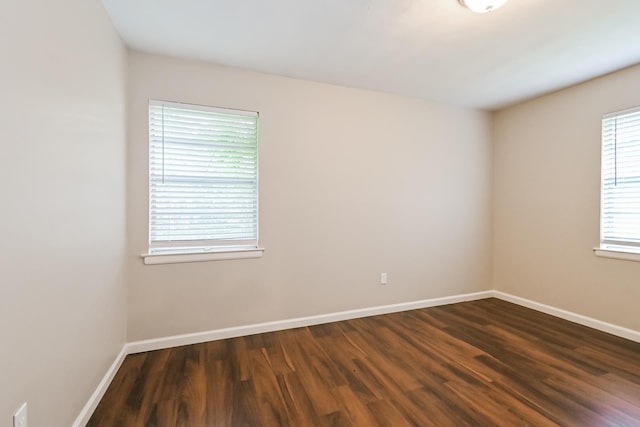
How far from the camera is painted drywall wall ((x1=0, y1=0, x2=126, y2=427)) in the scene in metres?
1.00

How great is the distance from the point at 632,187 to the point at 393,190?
86.9 inches

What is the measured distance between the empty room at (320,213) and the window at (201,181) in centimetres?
2

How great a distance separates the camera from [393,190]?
10.7 feet

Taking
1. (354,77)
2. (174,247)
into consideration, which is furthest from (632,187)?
(174,247)

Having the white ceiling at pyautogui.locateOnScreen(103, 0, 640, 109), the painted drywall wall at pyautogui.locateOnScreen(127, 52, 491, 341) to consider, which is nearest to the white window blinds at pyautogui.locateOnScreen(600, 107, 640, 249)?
the white ceiling at pyautogui.locateOnScreen(103, 0, 640, 109)

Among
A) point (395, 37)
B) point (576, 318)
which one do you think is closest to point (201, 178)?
point (395, 37)

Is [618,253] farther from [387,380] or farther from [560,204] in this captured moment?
[387,380]

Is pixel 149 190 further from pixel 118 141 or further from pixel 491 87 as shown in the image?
pixel 491 87

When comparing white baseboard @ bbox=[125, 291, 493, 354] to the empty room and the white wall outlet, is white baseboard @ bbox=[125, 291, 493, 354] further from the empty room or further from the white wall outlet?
the white wall outlet

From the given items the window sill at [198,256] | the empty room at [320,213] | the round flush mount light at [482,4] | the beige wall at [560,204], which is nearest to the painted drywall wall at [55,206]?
the empty room at [320,213]

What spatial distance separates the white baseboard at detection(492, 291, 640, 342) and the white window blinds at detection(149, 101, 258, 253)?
3431 millimetres

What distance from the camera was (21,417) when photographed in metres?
1.04

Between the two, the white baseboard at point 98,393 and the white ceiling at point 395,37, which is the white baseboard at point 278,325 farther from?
the white ceiling at point 395,37

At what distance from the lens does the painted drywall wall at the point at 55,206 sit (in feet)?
3.27
